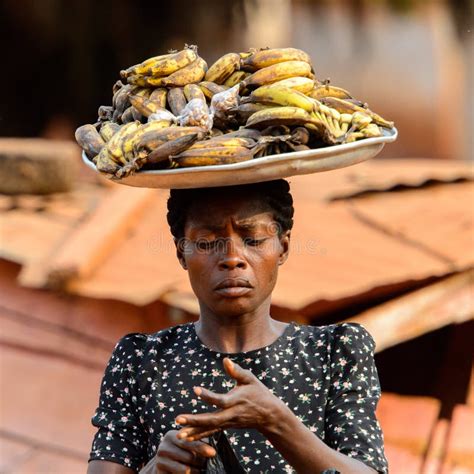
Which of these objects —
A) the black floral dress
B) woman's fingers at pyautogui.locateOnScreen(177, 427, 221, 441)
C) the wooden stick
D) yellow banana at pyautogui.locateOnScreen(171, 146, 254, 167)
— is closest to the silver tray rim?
yellow banana at pyautogui.locateOnScreen(171, 146, 254, 167)

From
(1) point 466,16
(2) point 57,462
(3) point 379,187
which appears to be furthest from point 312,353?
(1) point 466,16

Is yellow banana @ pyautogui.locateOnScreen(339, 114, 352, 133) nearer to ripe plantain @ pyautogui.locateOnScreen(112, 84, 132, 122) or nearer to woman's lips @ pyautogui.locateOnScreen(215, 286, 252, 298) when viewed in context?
woman's lips @ pyautogui.locateOnScreen(215, 286, 252, 298)

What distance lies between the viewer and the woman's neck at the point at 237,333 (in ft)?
8.82

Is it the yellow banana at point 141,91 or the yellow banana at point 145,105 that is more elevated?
the yellow banana at point 141,91

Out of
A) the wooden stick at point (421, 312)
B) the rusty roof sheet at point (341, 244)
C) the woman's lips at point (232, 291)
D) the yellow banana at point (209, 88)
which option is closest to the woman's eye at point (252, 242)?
the woman's lips at point (232, 291)

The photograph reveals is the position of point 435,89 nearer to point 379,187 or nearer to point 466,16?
point 466,16

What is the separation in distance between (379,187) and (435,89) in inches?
221

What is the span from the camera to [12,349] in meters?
5.63

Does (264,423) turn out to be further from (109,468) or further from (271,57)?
(271,57)

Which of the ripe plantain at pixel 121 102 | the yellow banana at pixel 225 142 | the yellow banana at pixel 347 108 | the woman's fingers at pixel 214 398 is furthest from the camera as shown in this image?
the ripe plantain at pixel 121 102

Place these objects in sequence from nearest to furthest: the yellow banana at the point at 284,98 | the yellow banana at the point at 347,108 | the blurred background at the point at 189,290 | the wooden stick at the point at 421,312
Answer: the yellow banana at the point at 284,98 < the yellow banana at the point at 347,108 < the wooden stick at the point at 421,312 < the blurred background at the point at 189,290

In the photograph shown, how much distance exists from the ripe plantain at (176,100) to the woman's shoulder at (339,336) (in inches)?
24.1

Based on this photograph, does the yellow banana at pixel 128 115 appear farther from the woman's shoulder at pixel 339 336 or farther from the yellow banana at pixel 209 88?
the woman's shoulder at pixel 339 336

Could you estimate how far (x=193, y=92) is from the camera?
104 inches
